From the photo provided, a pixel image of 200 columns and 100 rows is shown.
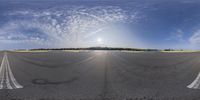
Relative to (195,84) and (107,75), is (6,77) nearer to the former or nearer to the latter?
(107,75)

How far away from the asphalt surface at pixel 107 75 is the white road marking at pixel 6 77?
0.18 meters

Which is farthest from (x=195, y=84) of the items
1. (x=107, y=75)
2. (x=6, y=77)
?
(x=6, y=77)

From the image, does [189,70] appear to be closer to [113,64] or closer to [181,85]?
[181,85]

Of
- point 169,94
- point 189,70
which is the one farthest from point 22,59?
point 189,70

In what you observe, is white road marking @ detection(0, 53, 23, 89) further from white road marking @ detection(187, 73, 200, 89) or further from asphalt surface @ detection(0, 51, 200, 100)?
white road marking @ detection(187, 73, 200, 89)

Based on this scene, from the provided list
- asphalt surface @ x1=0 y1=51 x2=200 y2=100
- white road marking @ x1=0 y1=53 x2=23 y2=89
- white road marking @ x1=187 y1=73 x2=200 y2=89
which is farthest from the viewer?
white road marking @ x1=187 y1=73 x2=200 y2=89

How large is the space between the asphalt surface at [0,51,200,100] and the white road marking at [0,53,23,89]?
182 millimetres

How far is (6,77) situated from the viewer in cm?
816

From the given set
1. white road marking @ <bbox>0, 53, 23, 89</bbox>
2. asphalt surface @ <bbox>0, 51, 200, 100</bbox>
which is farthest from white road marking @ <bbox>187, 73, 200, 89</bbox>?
white road marking @ <bbox>0, 53, 23, 89</bbox>

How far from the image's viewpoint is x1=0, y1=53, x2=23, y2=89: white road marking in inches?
306

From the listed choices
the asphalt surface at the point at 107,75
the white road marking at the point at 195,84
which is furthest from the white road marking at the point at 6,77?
the white road marking at the point at 195,84

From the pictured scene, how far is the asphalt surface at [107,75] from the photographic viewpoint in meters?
7.45

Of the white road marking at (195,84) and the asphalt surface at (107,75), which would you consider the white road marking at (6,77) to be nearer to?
the asphalt surface at (107,75)

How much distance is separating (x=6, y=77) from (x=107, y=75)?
3363 mm
